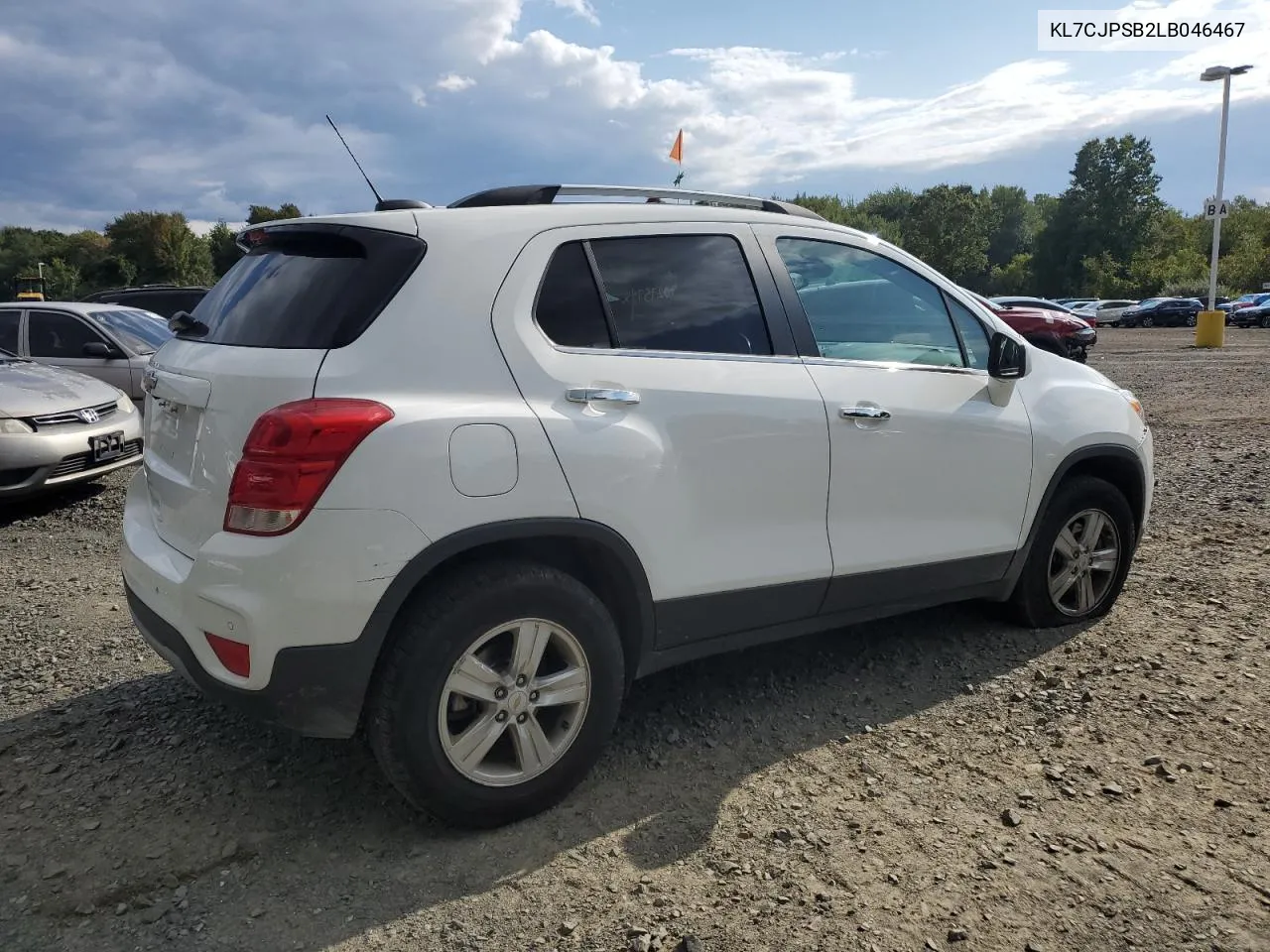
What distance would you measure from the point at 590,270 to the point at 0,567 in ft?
15.0

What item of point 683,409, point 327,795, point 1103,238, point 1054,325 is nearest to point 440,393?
point 683,409

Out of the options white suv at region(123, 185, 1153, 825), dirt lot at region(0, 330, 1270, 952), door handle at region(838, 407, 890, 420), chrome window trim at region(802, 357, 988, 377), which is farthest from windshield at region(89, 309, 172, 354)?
door handle at region(838, 407, 890, 420)

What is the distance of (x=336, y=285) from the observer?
2.70 metres

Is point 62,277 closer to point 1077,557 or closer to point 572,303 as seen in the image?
point 572,303

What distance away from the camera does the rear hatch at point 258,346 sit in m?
2.56

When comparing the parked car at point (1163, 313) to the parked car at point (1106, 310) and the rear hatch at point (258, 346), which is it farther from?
the rear hatch at point (258, 346)

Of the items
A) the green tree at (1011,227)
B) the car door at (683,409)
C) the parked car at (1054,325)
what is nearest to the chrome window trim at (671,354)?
the car door at (683,409)

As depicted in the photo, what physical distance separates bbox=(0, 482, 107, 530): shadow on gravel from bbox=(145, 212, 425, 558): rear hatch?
4.66 metres

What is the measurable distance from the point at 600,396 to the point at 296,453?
2.87 ft

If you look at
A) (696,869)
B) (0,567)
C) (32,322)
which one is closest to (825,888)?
(696,869)

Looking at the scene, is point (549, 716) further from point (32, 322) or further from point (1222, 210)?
point (1222, 210)

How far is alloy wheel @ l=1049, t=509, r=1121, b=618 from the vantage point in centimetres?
426

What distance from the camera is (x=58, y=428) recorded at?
6.77m

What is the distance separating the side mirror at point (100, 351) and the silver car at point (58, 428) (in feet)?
3.55
